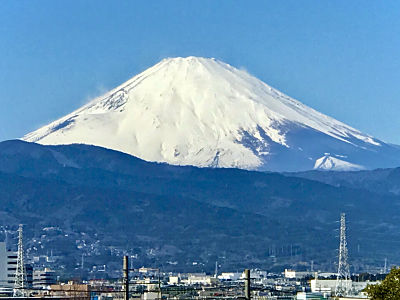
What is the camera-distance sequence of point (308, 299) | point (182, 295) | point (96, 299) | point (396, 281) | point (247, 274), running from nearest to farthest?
point (247, 274) → point (396, 281) → point (308, 299) → point (96, 299) → point (182, 295)

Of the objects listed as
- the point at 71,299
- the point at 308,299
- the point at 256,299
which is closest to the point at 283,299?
the point at 256,299

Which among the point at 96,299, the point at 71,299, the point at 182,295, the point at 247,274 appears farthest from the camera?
the point at 182,295

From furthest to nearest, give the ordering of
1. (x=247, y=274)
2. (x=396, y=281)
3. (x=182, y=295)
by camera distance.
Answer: (x=182, y=295)
(x=396, y=281)
(x=247, y=274)

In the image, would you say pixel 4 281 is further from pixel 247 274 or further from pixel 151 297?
pixel 247 274

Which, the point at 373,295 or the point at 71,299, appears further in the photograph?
the point at 71,299

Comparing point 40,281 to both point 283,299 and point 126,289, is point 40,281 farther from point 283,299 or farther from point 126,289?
point 126,289

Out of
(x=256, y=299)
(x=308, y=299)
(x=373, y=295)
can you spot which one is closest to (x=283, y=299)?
(x=256, y=299)
